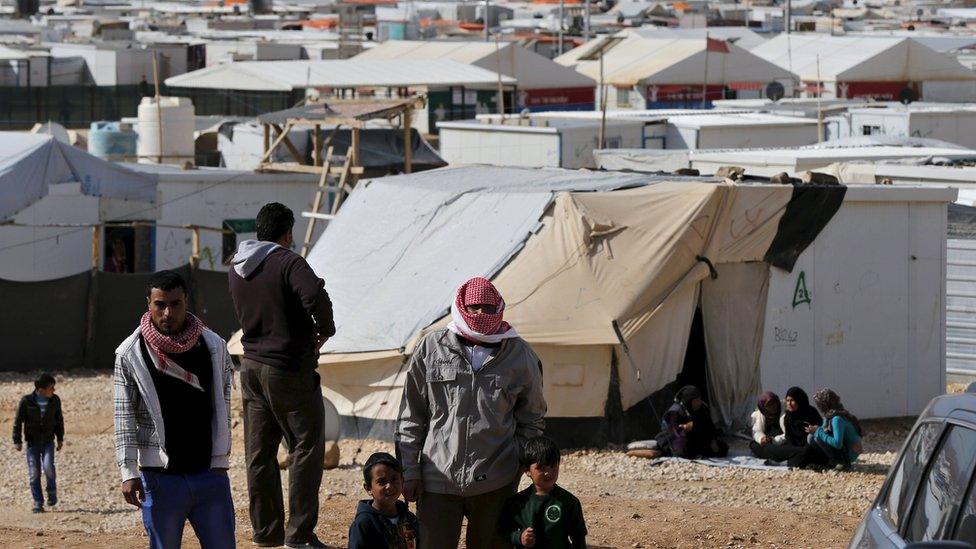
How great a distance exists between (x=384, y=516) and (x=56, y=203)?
591 inches

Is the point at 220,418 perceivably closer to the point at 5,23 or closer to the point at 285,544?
the point at 285,544

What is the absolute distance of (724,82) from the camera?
43188 millimetres

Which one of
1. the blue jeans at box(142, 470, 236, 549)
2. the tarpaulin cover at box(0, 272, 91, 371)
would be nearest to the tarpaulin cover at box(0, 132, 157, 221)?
the tarpaulin cover at box(0, 272, 91, 371)

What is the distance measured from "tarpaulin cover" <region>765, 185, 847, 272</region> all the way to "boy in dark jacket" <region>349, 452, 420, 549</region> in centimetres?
728

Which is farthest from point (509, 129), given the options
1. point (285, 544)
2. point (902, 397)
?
point (285, 544)

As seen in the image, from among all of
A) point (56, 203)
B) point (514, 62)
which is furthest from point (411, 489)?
point (514, 62)

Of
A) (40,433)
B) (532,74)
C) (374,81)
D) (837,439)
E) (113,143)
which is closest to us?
(837,439)

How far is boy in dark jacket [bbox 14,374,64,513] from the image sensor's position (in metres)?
11.9

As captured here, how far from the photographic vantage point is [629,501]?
33.5 feet

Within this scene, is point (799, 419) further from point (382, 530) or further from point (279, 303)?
point (382, 530)

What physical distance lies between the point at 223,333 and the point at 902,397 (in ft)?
27.8

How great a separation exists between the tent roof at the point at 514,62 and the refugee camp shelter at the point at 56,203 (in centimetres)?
2096

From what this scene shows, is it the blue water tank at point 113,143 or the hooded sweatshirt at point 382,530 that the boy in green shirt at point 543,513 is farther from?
the blue water tank at point 113,143

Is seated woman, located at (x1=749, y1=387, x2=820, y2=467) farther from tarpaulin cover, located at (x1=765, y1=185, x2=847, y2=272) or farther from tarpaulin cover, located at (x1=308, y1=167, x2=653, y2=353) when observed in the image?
tarpaulin cover, located at (x1=308, y1=167, x2=653, y2=353)
